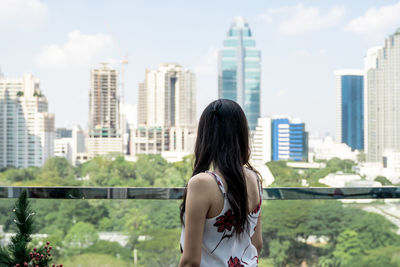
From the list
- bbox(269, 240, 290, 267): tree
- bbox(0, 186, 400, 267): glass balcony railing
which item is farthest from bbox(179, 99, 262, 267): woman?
bbox(269, 240, 290, 267): tree

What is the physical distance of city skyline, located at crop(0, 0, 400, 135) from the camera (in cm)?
5153

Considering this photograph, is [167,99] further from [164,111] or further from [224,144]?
[224,144]

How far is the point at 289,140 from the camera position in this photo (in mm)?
43812

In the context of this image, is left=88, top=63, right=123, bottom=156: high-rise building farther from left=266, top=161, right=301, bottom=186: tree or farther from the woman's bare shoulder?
the woman's bare shoulder

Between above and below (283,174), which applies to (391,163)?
above

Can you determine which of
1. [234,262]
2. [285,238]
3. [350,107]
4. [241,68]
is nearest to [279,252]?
[285,238]

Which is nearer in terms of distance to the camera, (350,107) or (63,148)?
(63,148)

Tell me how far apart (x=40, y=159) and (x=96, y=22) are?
19.8 meters

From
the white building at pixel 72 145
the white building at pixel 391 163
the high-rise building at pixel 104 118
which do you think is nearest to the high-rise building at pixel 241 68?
the high-rise building at pixel 104 118

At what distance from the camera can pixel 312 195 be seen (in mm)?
1661

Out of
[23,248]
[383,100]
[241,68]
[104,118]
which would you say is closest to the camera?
[23,248]

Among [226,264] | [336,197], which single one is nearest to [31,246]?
[226,264]

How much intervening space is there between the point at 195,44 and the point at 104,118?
1525 cm

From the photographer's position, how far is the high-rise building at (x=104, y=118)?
47.4 m
